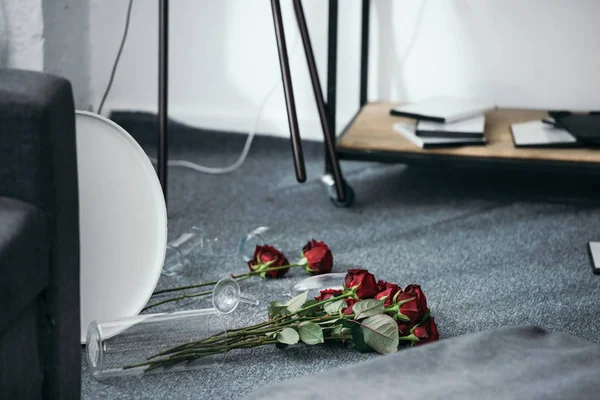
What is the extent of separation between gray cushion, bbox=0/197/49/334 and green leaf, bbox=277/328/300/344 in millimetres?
419

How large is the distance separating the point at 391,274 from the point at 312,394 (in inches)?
28.8

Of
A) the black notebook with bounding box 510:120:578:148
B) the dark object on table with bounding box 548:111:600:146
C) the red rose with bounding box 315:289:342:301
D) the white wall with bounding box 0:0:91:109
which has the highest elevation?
the white wall with bounding box 0:0:91:109

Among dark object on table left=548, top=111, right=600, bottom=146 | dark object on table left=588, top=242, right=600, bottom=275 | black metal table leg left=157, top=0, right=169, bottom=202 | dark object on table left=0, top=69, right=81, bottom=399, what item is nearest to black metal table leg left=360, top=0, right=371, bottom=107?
dark object on table left=548, top=111, right=600, bottom=146

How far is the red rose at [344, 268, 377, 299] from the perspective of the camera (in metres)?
1.25

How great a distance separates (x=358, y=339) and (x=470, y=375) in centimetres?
38

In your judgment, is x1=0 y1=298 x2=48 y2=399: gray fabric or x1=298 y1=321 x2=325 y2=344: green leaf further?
x1=298 y1=321 x2=325 y2=344: green leaf

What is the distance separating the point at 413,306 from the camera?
4.04 feet

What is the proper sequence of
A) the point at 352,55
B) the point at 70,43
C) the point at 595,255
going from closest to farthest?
the point at 595,255
the point at 70,43
the point at 352,55

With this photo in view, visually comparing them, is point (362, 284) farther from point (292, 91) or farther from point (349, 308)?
point (292, 91)

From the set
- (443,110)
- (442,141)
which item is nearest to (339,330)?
(442,141)

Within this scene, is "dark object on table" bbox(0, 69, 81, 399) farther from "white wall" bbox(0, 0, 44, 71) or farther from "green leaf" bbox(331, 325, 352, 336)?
"white wall" bbox(0, 0, 44, 71)

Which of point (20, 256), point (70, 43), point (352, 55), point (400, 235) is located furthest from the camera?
point (352, 55)

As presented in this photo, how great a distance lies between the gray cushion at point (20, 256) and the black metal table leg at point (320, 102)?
0.96 meters

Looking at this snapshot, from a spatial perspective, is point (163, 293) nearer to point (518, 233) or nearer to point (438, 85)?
point (518, 233)
